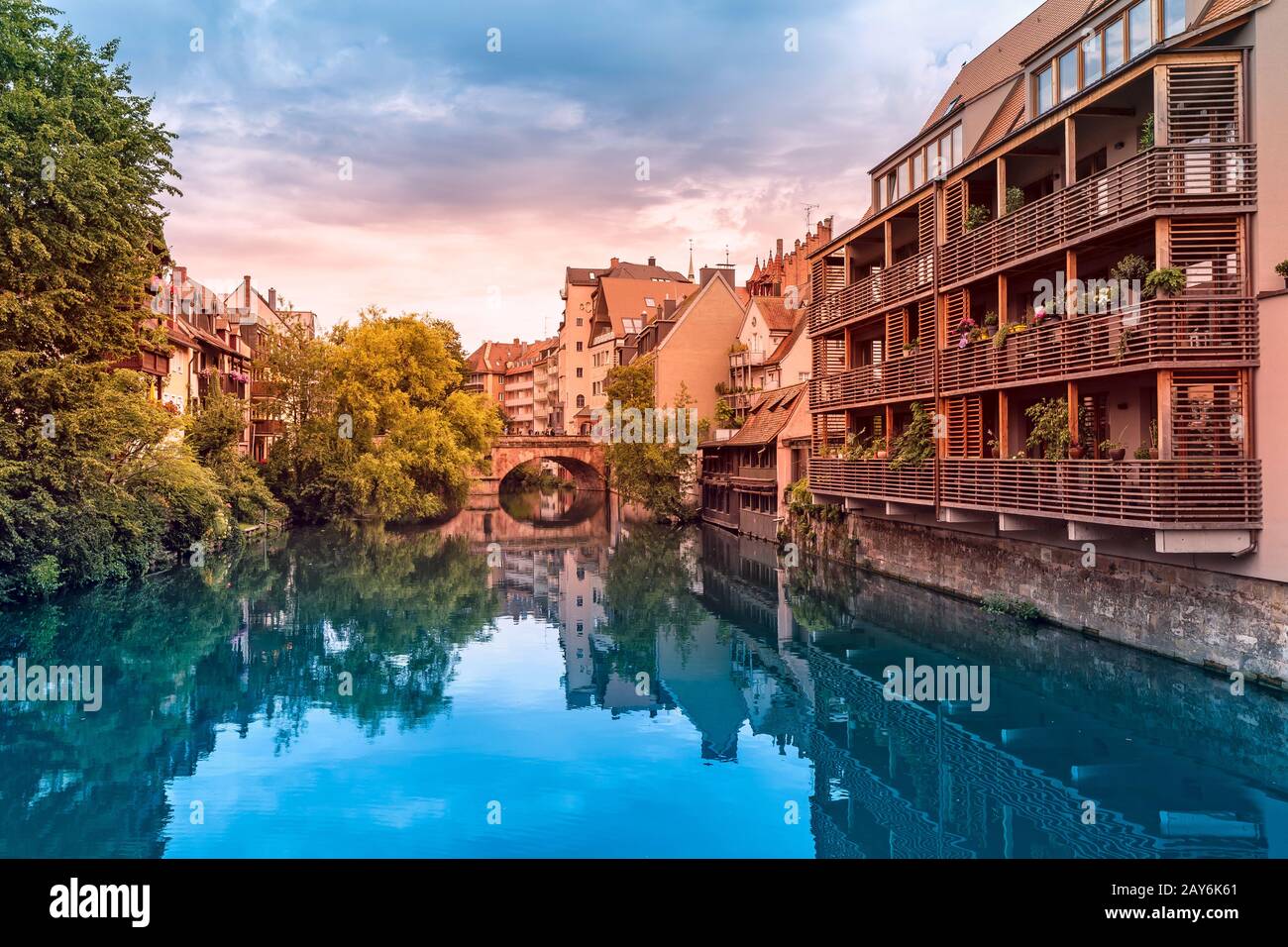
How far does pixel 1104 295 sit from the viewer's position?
1808 cm

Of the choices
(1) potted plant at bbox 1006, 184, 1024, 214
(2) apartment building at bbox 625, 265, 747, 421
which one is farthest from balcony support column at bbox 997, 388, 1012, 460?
(2) apartment building at bbox 625, 265, 747, 421

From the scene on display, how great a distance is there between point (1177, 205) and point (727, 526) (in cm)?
3634

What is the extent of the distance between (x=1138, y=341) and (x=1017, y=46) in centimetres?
1333

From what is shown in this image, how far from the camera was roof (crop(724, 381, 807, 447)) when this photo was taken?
43875 millimetres

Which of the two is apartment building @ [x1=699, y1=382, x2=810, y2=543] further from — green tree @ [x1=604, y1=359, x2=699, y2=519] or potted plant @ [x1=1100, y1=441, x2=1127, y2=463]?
potted plant @ [x1=1100, y1=441, x2=1127, y2=463]

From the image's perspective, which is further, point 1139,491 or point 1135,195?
point 1135,195

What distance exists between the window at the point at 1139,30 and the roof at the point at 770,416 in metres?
24.5

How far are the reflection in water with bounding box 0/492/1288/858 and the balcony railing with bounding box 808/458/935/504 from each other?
2740 mm

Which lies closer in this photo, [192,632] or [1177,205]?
[1177,205]

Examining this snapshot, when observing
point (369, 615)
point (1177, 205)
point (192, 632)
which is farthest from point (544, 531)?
point (1177, 205)

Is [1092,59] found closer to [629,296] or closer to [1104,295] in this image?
[1104,295]

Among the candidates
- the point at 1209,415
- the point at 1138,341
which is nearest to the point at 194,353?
the point at 1138,341

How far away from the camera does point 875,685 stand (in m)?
18.8
